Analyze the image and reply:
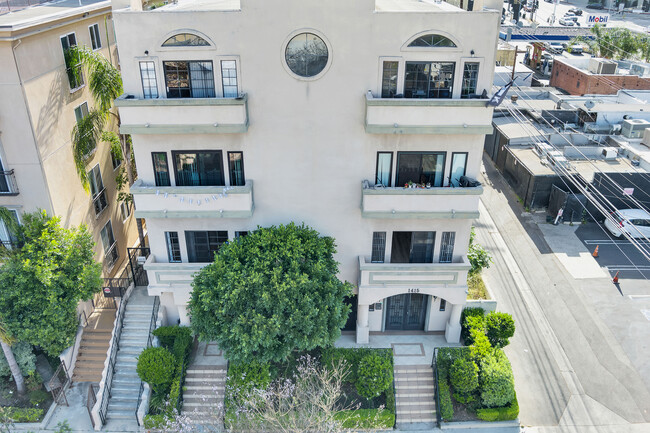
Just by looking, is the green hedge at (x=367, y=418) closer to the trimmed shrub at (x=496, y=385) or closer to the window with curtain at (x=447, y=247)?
the trimmed shrub at (x=496, y=385)

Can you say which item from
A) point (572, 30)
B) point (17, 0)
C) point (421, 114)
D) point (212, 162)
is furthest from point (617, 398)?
point (572, 30)

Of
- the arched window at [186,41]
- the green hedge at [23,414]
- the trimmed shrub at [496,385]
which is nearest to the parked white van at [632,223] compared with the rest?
the trimmed shrub at [496,385]

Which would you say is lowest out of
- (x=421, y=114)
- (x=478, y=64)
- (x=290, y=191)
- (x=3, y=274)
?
(x=3, y=274)

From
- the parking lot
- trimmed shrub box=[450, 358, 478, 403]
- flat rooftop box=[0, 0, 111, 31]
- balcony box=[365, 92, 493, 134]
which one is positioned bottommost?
the parking lot

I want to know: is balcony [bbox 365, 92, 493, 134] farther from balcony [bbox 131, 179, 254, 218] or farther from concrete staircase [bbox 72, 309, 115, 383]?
A: concrete staircase [bbox 72, 309, 115, 383]

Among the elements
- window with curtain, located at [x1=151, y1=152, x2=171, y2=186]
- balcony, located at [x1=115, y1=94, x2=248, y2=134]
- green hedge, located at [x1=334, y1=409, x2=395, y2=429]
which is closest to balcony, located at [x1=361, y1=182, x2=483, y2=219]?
balcony, located at [x1=115, y1=94, x2=248, y2=134]

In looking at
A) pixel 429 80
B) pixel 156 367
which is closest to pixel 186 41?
pixel 429 80

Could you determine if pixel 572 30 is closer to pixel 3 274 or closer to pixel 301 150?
pixel 301 150

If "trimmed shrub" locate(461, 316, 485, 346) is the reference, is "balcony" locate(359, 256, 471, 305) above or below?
above
